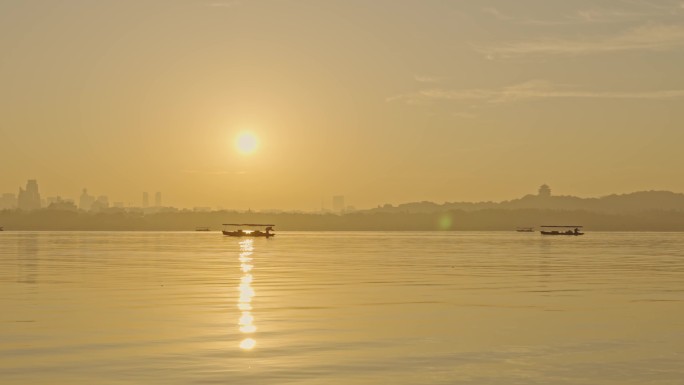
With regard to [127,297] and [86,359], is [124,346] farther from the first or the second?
[127,297]

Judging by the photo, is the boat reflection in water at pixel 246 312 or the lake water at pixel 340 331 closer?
the lake water at pixel 340 331

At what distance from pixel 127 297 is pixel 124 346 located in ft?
77.1

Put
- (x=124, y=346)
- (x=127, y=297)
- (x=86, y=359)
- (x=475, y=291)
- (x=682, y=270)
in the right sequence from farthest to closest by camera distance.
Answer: (x=682, y=270) → (x=475, y=291) → (x=127, y=297) → (x=124, y=346) → (x=86, y=359)

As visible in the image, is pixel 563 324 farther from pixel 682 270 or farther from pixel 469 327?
pixel 682 270

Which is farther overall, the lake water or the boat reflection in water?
the boat reflection in water

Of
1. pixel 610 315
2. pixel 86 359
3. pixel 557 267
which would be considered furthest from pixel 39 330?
pixel 557 267

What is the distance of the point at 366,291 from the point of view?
66.1 m

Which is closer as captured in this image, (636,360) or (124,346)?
(636,360)

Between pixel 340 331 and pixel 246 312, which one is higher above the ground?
pixel 246 312

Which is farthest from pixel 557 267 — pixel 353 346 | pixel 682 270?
pixel 353 346

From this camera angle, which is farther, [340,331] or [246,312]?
[246,312]

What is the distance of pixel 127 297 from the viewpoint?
198ft

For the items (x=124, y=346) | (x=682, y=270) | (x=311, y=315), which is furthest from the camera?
(x=682, y=270)

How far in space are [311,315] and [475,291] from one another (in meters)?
20.1
